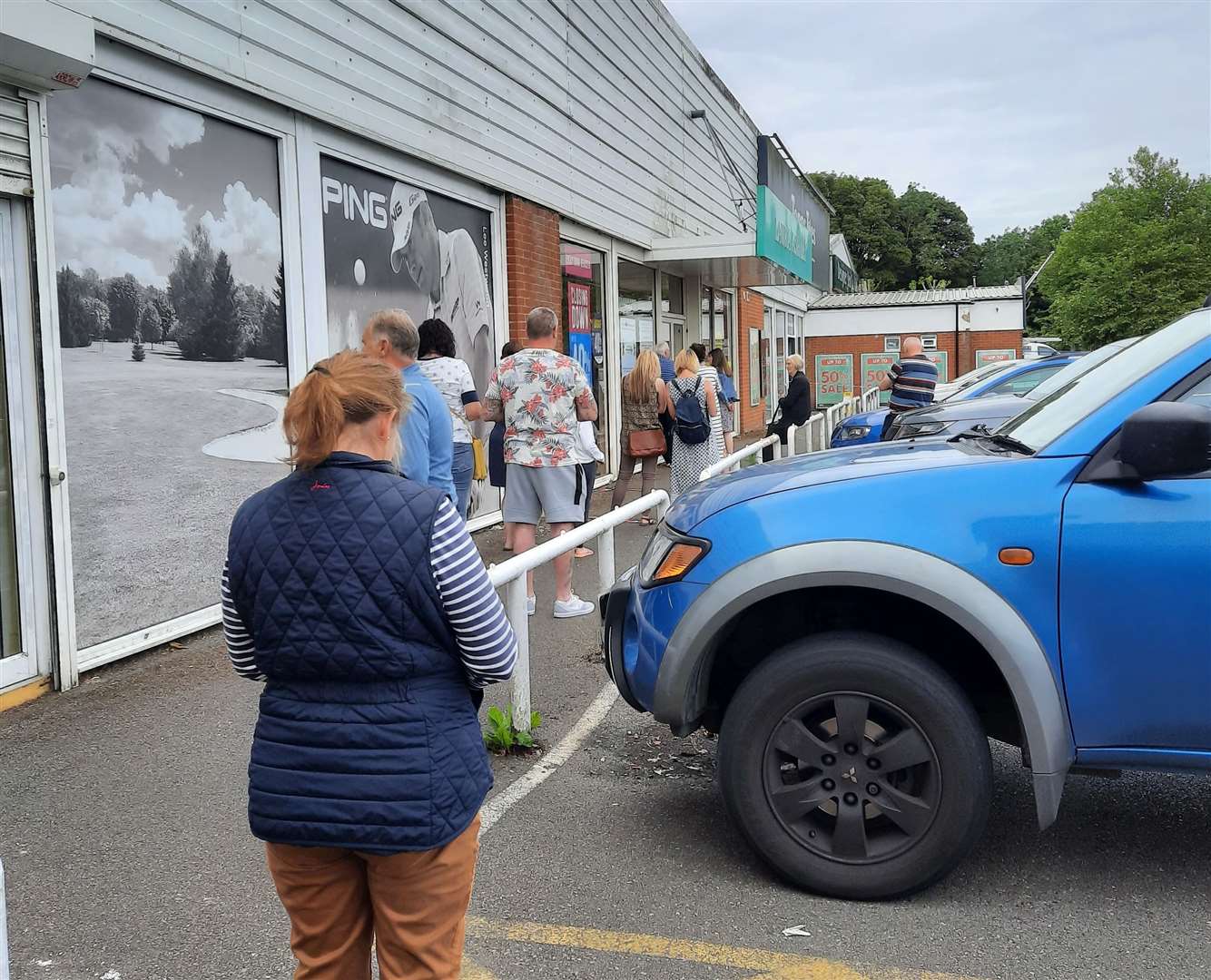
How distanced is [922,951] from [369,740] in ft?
6.10

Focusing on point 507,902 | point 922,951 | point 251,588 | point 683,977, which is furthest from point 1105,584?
point 251,588

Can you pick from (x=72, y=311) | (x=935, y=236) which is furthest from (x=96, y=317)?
(x=935, y=236)

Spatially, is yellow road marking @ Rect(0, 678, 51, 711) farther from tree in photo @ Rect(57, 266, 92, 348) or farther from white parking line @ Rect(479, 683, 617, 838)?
white parking line @ Rect(479, 683, 617, 838)

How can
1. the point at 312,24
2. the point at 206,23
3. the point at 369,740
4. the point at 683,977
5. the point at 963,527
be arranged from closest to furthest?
1. the point at 369,740
2. the point at 683,977
3. the point at 963,527
4. the point at 206,23
5. the point at 312,24

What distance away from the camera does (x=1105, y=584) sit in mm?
3221

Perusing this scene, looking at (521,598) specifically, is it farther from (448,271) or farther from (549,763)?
(448,271)

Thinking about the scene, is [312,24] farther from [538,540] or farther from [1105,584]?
[1105,584]

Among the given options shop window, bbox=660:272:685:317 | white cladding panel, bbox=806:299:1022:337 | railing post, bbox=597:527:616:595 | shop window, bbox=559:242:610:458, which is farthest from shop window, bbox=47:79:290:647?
white cladding panel, bbox=806:299:1022:337

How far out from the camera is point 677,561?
12.2ft

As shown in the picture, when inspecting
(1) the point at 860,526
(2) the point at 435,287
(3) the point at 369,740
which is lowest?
(3) the point at 369,740

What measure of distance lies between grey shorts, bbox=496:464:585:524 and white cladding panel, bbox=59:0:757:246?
2801mm

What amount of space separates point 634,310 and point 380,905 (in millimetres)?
13798

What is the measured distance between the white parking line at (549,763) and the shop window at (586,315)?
23.8 ft

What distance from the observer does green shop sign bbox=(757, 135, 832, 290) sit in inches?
603
